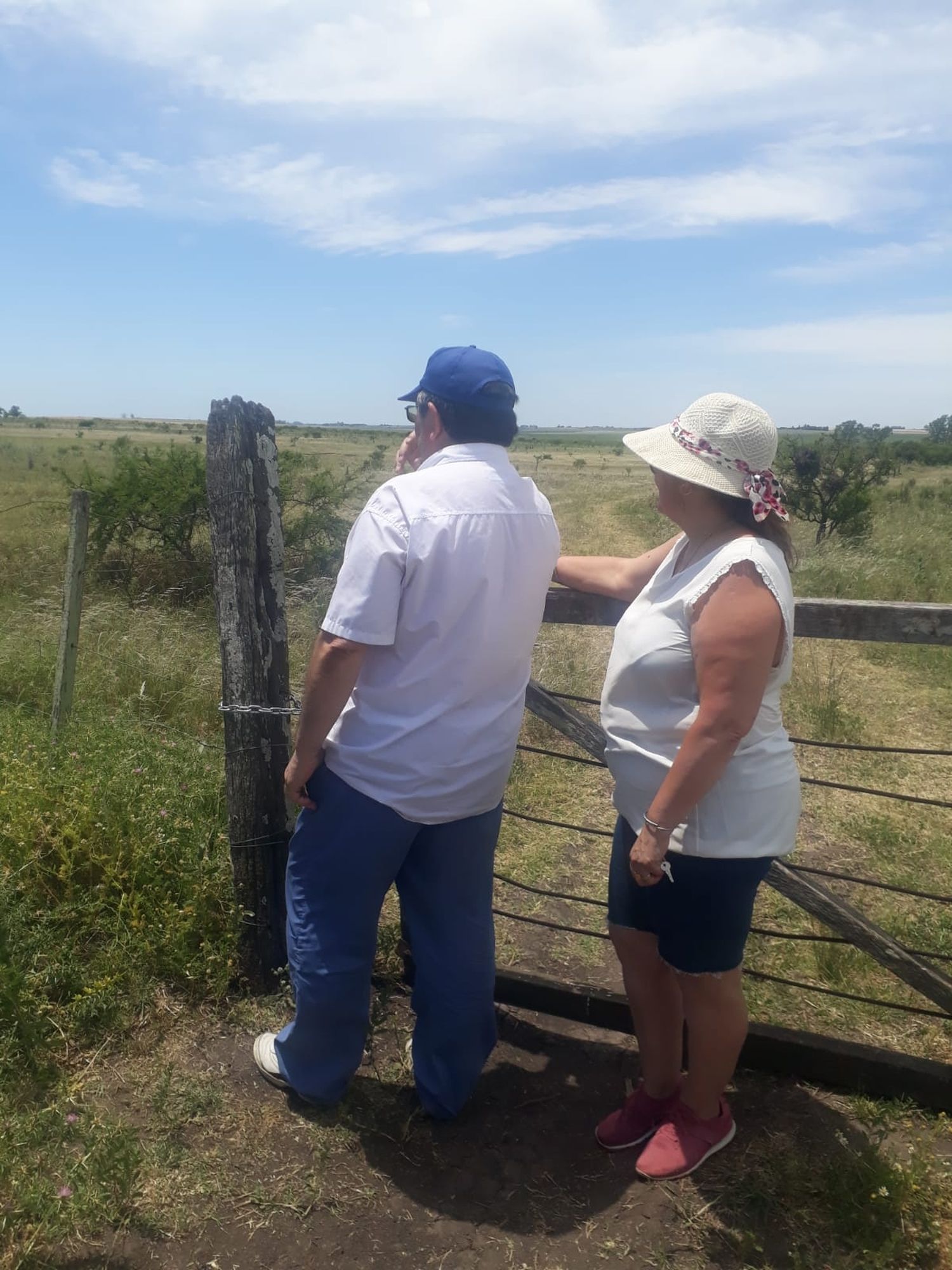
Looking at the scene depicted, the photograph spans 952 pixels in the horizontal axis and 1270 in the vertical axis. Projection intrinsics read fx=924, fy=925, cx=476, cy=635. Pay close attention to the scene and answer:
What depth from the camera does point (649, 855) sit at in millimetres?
1979

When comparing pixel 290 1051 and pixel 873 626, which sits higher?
pixel 873 626

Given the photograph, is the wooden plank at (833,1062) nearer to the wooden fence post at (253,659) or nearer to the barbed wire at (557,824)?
the barbed wire at (557,824)

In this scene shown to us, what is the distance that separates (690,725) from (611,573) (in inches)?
24.8

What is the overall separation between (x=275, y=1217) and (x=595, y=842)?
2.50 m

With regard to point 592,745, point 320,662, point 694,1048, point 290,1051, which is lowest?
point 290,1051

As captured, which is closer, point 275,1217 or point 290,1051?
point 275,1217

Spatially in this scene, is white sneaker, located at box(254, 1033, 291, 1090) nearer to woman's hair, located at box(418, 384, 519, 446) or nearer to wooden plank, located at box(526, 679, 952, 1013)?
wooden plank, located at box(526, 679, 952, 1013)

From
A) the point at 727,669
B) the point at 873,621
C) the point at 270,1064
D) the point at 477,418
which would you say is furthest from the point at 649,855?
the point at 270,1064

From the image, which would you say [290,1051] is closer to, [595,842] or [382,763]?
[382,763]

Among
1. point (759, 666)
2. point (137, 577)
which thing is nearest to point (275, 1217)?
point (759, 666)

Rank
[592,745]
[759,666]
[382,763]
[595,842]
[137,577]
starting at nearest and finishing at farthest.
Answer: [759,666] < [382,763] < [592,745] < [595,842] < [137,577]

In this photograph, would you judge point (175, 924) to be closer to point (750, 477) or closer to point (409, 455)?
point (409, 455)

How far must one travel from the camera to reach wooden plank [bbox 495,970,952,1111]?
250 centimetres

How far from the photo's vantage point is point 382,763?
2.13 meters
